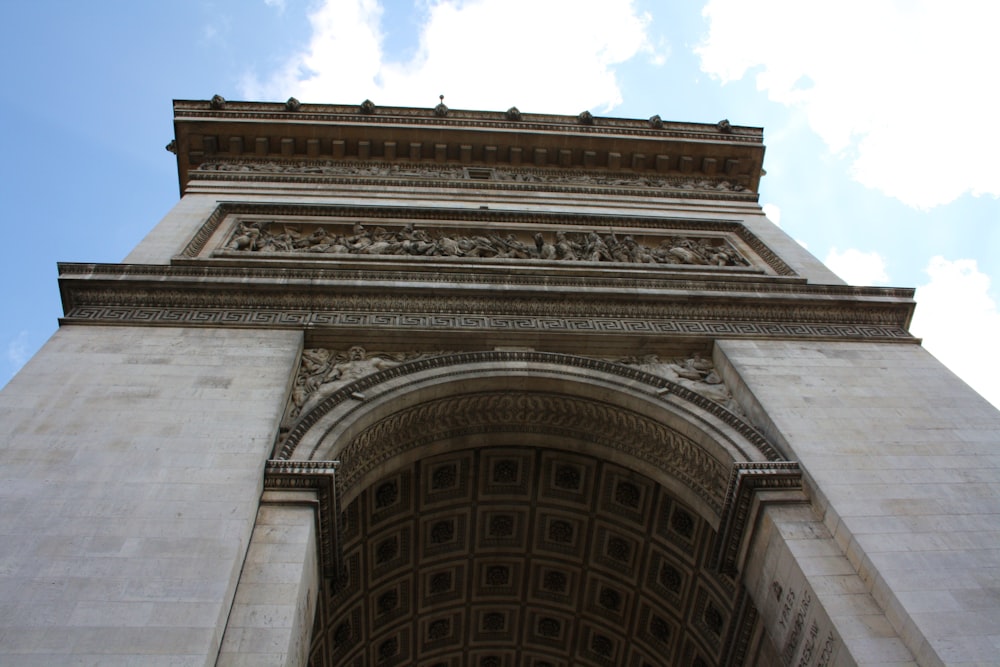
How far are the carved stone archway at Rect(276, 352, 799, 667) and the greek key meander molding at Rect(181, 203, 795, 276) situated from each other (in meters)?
4.94

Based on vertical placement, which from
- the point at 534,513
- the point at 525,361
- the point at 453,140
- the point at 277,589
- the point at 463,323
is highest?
the point at 453,140

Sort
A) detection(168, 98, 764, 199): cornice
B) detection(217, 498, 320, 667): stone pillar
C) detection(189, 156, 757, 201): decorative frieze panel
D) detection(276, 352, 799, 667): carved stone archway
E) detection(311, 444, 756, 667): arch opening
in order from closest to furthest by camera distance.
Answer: detection(217, 498, 320, 667): stone pillar < detection(276, 352, 799, 667): carved stone archway < detection(311, 444, 756, 667): arch opening < detection(189, 156, 757, 201): decorative frieze panel < detection(168, 98, 764, 199): cornice

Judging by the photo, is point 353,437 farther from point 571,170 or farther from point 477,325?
point 571,170

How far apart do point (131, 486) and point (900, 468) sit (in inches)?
323

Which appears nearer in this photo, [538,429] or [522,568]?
[538,429]

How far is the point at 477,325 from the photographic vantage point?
11.7 m

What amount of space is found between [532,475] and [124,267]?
6570mm

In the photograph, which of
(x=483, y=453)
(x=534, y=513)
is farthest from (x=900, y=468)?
(x=483, y=453)

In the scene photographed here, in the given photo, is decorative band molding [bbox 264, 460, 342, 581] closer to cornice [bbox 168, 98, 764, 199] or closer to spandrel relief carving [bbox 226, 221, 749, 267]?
spandrel relief carving [bbox 226, 221, 749, 267]

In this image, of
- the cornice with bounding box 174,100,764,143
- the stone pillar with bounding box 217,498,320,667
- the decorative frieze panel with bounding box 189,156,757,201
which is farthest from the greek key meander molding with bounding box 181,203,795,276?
the stone pillar with bounding box 217,498,320,667

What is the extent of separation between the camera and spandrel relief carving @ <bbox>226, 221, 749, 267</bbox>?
14125mm

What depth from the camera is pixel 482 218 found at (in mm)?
15445

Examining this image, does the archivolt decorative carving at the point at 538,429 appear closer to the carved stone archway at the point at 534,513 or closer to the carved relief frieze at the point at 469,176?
the carved stone archway at the point at 534,513

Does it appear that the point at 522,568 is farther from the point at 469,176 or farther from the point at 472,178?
the point at 469,176
